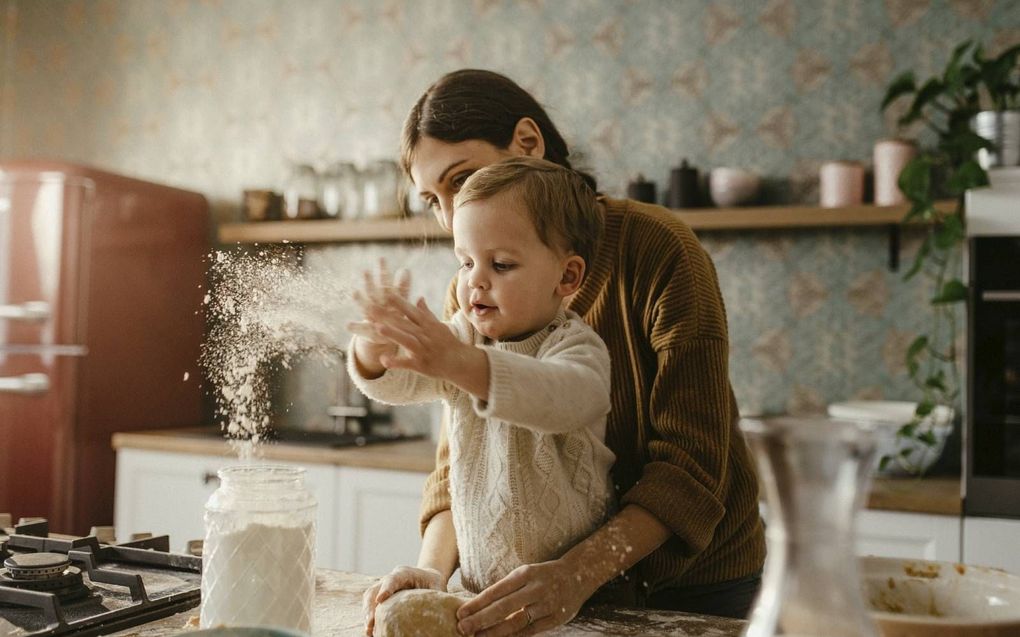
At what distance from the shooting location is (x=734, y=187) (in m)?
2.92

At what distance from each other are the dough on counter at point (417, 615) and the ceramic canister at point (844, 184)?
2.30 meters

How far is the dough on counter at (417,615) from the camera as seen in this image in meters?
0.85

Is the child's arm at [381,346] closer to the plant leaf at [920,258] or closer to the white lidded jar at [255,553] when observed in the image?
the white lidded jar at [255,553]

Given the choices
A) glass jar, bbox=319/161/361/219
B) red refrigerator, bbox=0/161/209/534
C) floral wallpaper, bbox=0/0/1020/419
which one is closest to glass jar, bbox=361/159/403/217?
glass jar, bbox=319/161/361/219

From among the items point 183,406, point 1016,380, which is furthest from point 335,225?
point 1016,380

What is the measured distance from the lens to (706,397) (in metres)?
1.16

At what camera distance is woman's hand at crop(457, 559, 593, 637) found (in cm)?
88

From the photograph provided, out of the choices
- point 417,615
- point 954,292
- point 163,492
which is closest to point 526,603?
point 417,615

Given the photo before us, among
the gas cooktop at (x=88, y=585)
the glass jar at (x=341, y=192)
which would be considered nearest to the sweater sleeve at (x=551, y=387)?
the gas cooktop at (x=88, y=585)

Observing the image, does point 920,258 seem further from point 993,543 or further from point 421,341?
point 421,341

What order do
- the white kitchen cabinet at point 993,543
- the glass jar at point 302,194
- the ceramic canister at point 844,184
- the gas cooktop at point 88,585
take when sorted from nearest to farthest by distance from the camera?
the gas cooktop at point 88,585 < the white kitchen cabinet at point 993,543 < the ceramic canister at point 844,184 < the glass jar at point 302,194

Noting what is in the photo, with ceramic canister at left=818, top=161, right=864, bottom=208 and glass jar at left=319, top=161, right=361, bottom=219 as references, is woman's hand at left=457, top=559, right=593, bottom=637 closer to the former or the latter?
ceramic canister at left=818, top=161, right=864, bottom=208

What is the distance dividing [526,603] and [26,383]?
281 cm

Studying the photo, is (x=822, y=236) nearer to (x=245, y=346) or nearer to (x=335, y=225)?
(x=335, y=225)
